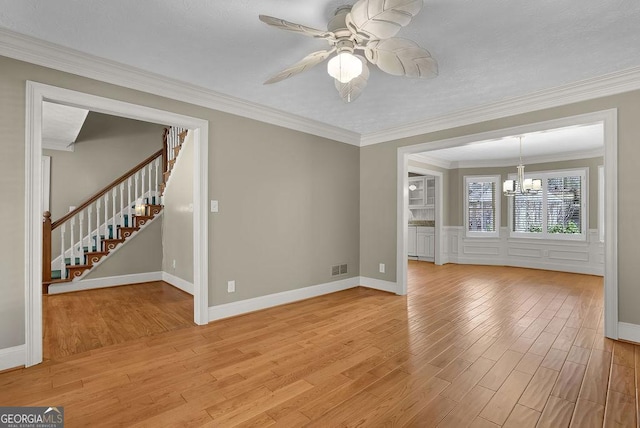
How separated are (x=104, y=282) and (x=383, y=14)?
19.0 ft

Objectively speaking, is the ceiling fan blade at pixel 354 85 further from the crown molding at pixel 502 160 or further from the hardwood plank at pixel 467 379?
the crown molding at pixel 502 160

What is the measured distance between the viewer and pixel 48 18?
217cm

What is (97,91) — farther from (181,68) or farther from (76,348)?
(76,348)

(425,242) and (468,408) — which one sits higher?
(425,242)

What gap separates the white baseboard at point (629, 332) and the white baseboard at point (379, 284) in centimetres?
250

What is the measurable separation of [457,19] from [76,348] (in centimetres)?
412

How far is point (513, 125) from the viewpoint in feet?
12.2

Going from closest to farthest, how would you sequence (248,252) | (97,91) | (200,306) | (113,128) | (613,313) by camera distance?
(97,91) < (613,313) < (200,306) < (248,252) < (113,128)

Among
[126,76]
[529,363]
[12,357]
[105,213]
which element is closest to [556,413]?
[529,363]

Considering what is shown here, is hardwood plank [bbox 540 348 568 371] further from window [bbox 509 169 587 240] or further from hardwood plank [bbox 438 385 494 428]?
window [bbox 509 169 587 240]

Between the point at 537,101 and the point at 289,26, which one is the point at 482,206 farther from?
the point at 289,26

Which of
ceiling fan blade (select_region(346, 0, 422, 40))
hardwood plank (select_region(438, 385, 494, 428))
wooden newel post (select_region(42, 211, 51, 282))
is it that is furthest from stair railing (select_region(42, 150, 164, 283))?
hardwood plank (select_region(438, 385, 494, 428))

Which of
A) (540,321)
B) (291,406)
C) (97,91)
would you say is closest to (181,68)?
(97,91)

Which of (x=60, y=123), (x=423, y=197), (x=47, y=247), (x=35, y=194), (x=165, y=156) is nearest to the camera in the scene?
(x=35, y=194)
